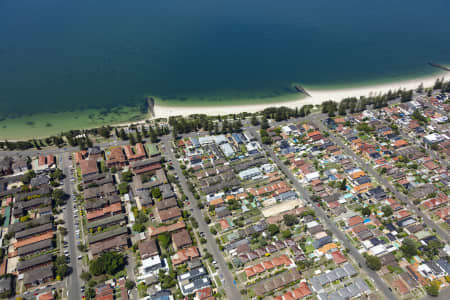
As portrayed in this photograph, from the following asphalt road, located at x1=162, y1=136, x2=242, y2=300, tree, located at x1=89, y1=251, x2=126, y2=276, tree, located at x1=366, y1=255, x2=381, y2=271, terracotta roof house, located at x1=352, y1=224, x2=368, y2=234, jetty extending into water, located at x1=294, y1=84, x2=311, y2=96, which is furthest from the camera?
jetty extending into water, located at x1=294, y1=84, x2=311, y2=96

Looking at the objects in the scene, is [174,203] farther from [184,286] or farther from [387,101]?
[387,101]

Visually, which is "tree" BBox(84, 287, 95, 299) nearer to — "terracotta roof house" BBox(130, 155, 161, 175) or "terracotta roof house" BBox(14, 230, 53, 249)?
"terracotta roof house" BBox(14, 230, 53, 249)

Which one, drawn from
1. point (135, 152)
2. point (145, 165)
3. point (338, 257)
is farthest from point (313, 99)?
point (338, 257)

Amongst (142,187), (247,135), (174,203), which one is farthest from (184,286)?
(247,135)

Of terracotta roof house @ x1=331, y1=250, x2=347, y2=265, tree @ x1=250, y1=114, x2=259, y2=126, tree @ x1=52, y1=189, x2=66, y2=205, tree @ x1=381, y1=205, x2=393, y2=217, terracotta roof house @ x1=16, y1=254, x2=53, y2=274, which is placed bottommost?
terracotta roof house @ x1=331, y1=250, x2=347, y2=265

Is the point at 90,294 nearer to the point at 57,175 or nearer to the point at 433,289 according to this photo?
the point at 57,175

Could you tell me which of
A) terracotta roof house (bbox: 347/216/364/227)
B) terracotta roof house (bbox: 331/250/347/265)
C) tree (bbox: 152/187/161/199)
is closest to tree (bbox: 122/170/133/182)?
tree (bbox: 152/187/161/199)

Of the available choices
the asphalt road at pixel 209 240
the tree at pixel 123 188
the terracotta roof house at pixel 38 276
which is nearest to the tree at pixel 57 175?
the tree at pixel 123 188

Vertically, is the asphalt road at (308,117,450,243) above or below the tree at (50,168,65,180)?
below
